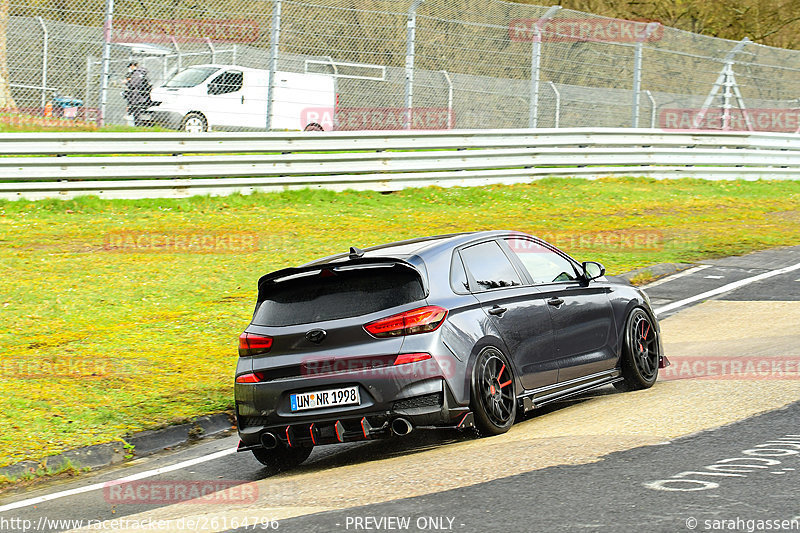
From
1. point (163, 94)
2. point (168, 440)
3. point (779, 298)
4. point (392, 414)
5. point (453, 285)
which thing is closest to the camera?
point (392, 414)

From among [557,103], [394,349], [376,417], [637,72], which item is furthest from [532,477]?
[637,72]

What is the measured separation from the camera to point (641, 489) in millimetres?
5566

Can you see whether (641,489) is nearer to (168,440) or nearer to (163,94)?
(168,440)

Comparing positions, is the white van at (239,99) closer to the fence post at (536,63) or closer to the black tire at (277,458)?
the fence post at (536,63)

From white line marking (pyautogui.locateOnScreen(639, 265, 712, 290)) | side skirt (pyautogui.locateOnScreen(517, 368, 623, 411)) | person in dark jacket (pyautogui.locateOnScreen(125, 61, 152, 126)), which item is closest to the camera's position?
side skirt (pyautogui.locateOnScreen(517, 368, 623, 411))

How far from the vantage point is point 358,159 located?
18922 mm

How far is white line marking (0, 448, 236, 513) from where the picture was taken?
6.49 metres

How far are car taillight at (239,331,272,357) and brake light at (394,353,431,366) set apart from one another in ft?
2.98

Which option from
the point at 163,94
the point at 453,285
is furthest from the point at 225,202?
the point at 453,285

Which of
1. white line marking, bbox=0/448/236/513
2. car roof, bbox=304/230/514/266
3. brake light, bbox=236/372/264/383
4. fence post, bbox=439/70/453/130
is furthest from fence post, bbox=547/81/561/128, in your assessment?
brake light, bbox=236/372/264/383

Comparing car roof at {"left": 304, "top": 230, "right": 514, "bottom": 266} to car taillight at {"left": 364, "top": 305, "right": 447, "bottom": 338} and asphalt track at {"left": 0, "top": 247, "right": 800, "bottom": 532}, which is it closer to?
car taillight at {"left": 364, "top": 305, "right": 447, "bottom": 338}

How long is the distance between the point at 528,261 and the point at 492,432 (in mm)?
1968

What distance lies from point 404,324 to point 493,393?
2.75ft

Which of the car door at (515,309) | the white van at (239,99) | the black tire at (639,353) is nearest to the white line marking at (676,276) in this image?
the black tire at (639,353)
